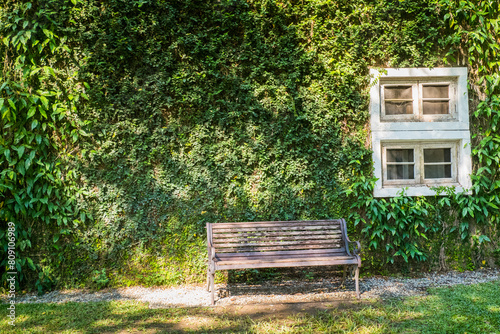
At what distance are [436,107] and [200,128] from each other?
3560mm

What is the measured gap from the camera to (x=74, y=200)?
4367 millimetres

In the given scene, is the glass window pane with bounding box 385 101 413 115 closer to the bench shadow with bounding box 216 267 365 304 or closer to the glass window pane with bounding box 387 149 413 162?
the glass window pane with bounding box 387 149 413 162

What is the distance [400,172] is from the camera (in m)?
4.90

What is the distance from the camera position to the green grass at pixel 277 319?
3129mm

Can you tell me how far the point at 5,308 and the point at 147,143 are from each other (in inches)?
98.5

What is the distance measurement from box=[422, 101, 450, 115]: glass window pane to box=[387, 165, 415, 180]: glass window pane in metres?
0.91

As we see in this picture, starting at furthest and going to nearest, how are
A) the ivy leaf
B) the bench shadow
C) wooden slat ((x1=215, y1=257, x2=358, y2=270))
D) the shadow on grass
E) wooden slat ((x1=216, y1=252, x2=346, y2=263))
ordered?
the ivy leaf, the bench shadow, wooden slat ((x1=216, y1=252, x2=346, y2=263)), wooden slat ((x1=215, y1=257, x2=358, y2=270)), the shadow on grass

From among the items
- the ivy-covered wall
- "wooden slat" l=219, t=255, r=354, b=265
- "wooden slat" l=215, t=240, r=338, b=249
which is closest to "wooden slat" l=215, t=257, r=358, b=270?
"wooden slat" l=219, t=255, r=354, b=265

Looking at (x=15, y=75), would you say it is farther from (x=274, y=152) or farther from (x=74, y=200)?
(x=274, y=152)

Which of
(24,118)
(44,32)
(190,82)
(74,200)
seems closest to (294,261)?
(190,82)

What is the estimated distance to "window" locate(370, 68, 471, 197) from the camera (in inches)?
187

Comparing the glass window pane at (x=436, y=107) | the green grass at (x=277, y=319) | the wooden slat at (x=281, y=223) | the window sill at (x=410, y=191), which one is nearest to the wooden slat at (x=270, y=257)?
the wooden slat at (x=281, y=223)

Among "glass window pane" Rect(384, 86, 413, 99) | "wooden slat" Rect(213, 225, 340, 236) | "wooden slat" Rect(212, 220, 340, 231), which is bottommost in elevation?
"wooden slat" Rect(213, 225, 340, 236)

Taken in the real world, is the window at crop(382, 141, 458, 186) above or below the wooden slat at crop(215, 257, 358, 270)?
above
